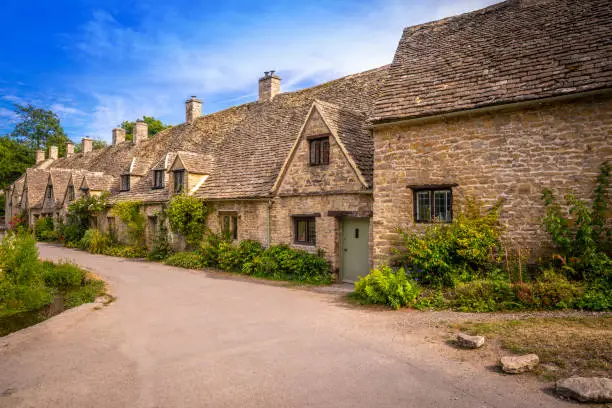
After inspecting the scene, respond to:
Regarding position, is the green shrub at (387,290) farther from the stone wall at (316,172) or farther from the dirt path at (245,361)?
the stone wall at (316,172)

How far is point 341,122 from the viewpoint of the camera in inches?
560

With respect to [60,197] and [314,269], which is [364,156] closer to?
[314,269]

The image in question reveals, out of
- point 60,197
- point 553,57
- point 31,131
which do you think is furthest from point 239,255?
point 31,131

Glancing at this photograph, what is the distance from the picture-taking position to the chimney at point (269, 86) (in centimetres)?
2289

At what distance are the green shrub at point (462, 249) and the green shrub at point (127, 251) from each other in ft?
54.5

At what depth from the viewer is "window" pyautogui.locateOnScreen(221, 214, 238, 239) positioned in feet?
55.9

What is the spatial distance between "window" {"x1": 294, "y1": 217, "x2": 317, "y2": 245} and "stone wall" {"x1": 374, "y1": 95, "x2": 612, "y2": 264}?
130 inches

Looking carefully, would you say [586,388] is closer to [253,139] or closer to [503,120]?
[503,120]

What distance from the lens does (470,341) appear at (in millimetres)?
6293

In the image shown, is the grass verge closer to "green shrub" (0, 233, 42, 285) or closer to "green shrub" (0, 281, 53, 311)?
"green shrub" (0, 281, 53, 311)

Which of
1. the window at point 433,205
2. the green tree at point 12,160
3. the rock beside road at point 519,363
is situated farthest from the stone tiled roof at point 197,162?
the green tree at point 12,160

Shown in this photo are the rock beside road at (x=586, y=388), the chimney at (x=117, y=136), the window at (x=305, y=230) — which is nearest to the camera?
the rock beside road at (x=586, y=388)

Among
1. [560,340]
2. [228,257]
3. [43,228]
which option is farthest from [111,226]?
[560,340]

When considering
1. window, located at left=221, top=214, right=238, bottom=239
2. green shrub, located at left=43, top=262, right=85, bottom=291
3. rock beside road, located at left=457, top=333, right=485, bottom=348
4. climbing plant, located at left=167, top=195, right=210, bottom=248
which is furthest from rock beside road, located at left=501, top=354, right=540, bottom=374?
climbing plant, located at left=167, top=195, right=210, bottom=248
